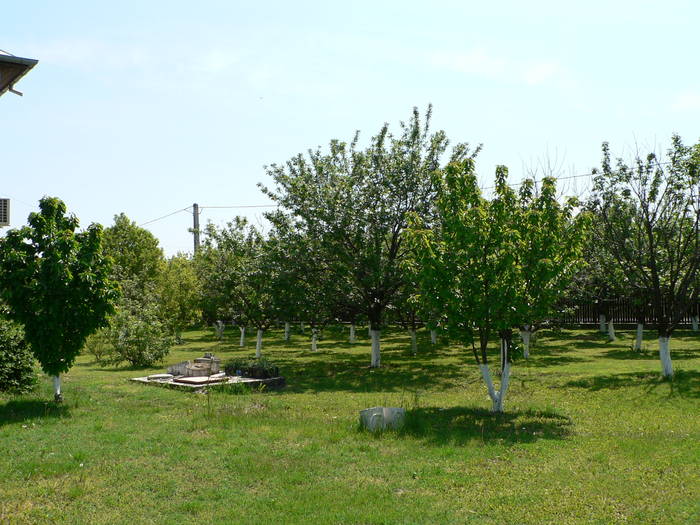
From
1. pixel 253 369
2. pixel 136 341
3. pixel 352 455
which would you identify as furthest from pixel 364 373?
pixel 352 455

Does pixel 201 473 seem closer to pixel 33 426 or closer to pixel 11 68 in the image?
pixel 33 426

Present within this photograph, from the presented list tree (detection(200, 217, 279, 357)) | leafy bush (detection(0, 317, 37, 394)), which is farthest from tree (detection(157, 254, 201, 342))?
leafy bush (detection(0, 317, 37, 394))

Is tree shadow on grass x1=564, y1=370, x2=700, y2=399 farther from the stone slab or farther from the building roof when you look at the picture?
the building roof

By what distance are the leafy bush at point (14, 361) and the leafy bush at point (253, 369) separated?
5700 mm

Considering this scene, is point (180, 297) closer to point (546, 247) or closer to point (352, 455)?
point (546, 247)

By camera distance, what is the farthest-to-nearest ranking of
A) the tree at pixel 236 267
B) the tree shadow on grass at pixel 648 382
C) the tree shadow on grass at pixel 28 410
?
1. the tree at pixel 236 267
2. the tree shadow on grass at pixel 648 382
3. the tree shadow on grass at pixel 28 410

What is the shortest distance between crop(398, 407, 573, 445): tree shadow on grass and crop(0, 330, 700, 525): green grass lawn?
0.06 metres

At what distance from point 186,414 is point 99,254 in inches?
181

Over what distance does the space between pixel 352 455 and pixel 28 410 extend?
26.3 ft

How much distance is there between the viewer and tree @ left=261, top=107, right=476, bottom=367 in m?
22.9

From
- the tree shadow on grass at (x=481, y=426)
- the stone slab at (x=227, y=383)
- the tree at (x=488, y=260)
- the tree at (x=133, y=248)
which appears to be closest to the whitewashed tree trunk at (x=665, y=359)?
the tree at (x=488, y=260)

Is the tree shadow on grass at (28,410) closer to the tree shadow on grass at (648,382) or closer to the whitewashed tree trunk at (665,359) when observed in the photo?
the tree shadow on grass at (648,382)

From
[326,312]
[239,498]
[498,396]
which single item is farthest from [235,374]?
[239,498]

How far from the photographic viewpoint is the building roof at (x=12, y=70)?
1118 centimetres
